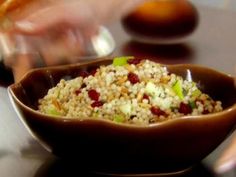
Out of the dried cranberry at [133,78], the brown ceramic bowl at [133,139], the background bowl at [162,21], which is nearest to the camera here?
the brown ceramic bowl at [133,139]

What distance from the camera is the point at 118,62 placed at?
932 millimetres

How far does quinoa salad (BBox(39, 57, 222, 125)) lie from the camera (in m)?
0.81

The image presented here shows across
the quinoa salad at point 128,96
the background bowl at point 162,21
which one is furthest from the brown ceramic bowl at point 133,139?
the background bowl at point 162,21

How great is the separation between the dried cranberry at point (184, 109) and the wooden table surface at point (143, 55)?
87 millimetres

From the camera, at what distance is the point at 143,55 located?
1.41 m

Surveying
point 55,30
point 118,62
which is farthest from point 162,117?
point 55,30

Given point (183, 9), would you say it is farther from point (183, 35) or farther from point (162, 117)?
point (162, 117)

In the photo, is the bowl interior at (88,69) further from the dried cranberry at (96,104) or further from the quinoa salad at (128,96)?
the dried cranberry at (96,104)

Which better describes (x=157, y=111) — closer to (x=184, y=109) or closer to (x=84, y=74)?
(x=184, y=109)

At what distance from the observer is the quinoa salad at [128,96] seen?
2.67 ft

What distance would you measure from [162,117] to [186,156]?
0.06 metres

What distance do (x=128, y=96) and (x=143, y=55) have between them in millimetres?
580

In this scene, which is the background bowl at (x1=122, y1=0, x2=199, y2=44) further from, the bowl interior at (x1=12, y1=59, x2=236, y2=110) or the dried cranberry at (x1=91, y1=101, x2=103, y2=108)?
the dried cranberry at (x1=91, y1=101, x2=103, y2=108)

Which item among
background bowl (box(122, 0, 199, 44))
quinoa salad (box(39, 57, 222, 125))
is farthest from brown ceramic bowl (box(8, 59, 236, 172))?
background bowl (box(122, 0, 199, 44))
